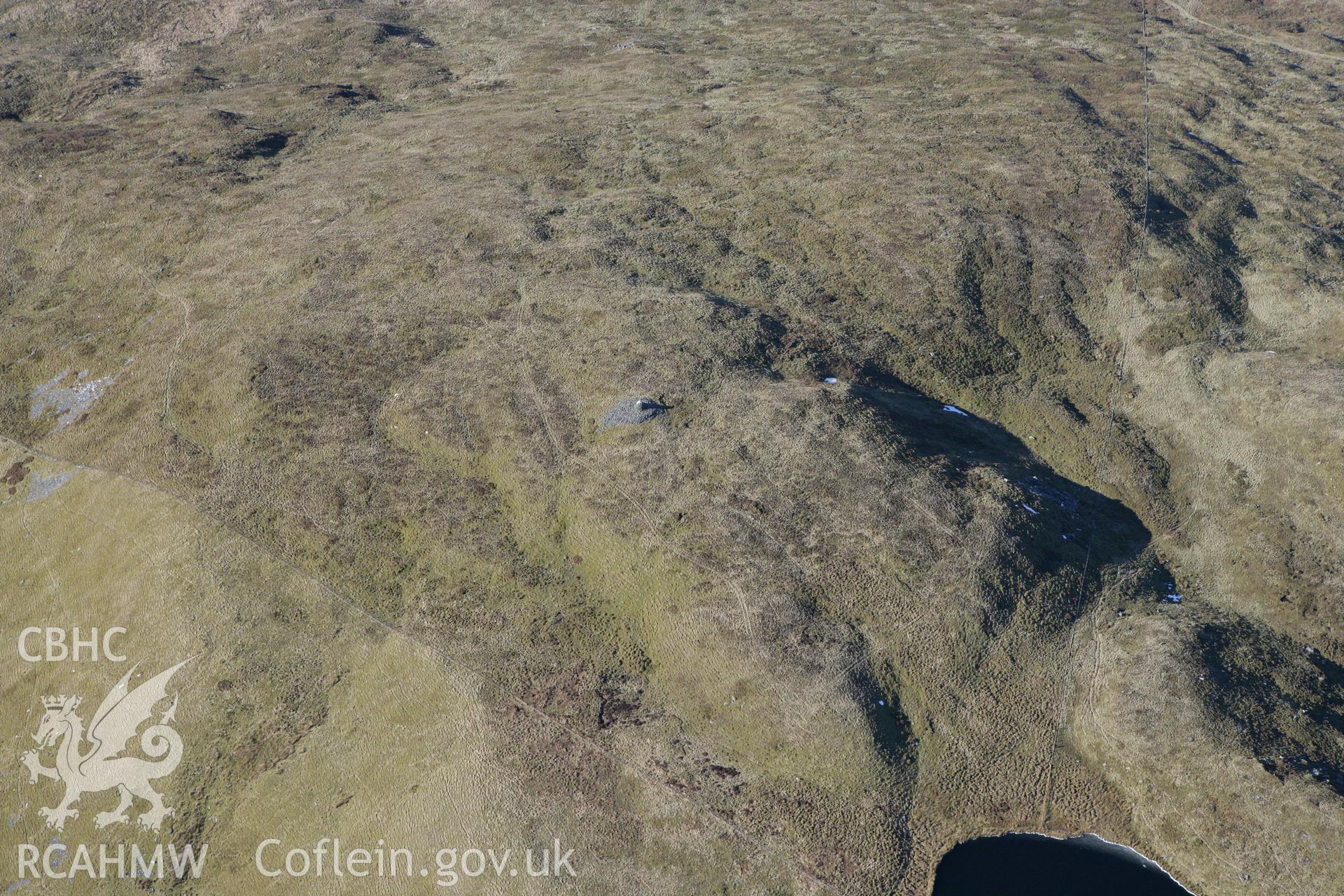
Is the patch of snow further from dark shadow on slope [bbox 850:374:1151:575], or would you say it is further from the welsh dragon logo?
dark shadow on slope [bbox 850:374:1151:575]

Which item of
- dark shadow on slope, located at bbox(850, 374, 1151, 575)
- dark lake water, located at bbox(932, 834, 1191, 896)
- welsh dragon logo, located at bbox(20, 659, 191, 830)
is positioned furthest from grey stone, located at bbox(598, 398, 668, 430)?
dark lake water, located at bbox(932, 834, 1191, 896)

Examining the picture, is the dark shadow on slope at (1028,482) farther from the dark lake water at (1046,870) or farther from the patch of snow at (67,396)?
the patch of snow at (67,396)

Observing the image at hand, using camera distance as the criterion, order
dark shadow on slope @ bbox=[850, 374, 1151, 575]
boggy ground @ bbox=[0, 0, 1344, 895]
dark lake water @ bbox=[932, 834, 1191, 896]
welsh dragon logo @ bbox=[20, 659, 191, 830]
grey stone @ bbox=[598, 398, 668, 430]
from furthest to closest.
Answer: grey stone @ bbox=[598, 398, 668, 430], dark shadow on slope @ bbox=[850, 374, 1151, 575], welsh dragon logo @ bbox=[20, 659, 191, 830], boggy ground @ bbox=[0, 0, 1344, 895], dark lake water @ bbox=[932, 834, 1191, 896]

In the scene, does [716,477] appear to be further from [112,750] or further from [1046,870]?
[112,750]

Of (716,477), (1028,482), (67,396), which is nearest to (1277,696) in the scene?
(1028,482)

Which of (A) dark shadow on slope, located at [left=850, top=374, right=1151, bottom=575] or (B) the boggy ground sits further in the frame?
(A) dark shadow on slope, located at [left=850, top=374, right=1151, bottom=575]

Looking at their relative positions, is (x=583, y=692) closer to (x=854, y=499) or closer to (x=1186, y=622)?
(x=854, y=499)
